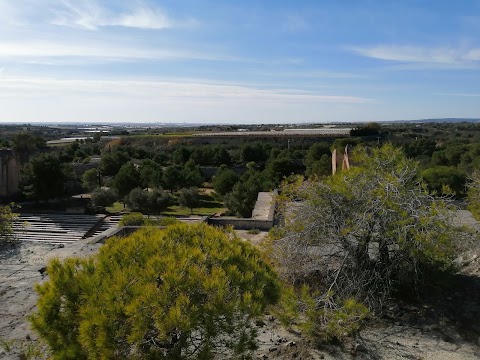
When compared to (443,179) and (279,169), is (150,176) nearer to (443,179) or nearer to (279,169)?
(279,169)

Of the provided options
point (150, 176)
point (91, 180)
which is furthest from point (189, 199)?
point (91, 180)

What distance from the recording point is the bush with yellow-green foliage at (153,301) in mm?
3330

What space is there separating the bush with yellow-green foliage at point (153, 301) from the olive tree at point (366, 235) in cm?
187

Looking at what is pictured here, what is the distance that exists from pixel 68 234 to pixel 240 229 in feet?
25.5

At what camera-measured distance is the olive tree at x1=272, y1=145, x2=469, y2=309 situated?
5.55 metres

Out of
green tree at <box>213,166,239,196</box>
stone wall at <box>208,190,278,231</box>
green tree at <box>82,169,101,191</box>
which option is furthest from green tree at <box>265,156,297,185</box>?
stone wall at <box>208,190,278,231</box>

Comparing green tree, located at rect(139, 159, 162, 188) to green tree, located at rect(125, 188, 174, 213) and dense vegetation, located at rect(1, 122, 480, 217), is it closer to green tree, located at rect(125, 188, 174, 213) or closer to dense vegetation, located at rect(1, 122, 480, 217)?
dense vegetation, located at rect(1, 122, 480, 217)

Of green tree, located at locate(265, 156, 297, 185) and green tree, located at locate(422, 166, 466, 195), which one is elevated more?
green tree, located at locate(422, 166, 466, 195)

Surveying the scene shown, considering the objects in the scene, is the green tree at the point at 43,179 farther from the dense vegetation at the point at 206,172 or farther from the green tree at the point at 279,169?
the green tree at the point at 279,169

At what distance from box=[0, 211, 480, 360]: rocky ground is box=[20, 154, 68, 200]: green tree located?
1651 cm

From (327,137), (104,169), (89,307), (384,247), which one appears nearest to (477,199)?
(384,247)

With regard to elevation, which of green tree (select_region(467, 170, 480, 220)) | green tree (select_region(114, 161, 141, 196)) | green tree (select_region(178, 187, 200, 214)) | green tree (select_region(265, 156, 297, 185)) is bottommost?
green tree (select_region(178, 187, 200, 214))

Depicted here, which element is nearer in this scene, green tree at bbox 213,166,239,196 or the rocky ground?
the rocky ground

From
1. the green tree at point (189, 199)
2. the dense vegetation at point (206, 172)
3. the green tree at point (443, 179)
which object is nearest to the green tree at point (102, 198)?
the dense vegetation at point (206, 172)
